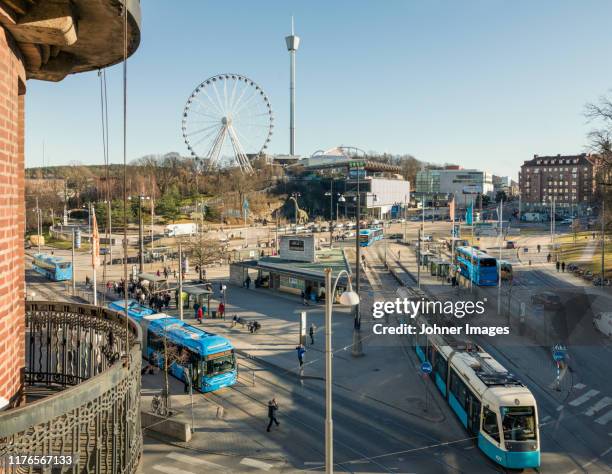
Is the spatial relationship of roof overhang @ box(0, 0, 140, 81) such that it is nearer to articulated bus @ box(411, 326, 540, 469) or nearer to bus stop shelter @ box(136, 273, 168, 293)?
articulated bus @ box(411, 326, 540, 469)

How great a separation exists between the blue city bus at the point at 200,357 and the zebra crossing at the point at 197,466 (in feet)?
16.1

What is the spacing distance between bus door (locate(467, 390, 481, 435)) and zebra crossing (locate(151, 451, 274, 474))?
6.07m

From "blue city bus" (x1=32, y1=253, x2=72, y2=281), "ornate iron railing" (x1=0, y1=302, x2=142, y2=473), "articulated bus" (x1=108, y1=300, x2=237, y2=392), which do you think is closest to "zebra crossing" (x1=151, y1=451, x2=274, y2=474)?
"articulated bus" (x1=108, y1=300, x2=237, y2=392)

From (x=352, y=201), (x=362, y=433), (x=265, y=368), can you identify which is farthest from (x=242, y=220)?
(x=362, y=433)

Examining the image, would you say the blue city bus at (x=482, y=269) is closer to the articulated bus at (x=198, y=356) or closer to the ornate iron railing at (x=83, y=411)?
the articulated bus at (x=198, y=356)

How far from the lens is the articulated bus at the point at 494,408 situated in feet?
47.3

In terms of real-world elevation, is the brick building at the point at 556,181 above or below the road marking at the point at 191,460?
above

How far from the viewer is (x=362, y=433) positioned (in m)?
17.2

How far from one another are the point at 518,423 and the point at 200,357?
11.9 meters

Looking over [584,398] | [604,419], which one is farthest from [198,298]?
[604,419]

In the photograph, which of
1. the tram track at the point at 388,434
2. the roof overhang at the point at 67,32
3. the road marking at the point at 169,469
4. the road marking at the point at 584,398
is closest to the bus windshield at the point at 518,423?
the tram track at the point at 388,434

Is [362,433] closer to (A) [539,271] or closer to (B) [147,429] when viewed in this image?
(B) [147,429]

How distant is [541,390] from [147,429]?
1463 centimetres

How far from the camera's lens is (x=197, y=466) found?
1505cm
